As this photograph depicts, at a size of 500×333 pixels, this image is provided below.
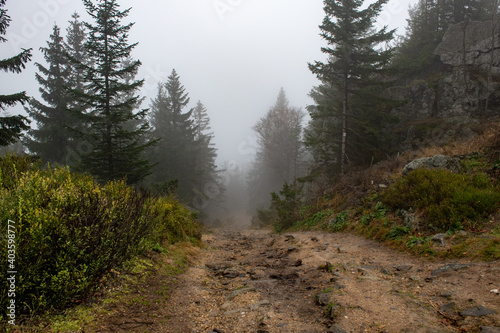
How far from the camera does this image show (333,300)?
358 cm

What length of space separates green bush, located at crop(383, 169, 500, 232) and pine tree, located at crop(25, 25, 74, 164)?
23.4m

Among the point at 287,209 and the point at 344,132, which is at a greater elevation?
the point at 344,132

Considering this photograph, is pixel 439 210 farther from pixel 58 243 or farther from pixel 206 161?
pixel 206 161

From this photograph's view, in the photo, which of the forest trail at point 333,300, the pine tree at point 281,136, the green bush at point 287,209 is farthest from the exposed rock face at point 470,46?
the forest trail at point 333,300

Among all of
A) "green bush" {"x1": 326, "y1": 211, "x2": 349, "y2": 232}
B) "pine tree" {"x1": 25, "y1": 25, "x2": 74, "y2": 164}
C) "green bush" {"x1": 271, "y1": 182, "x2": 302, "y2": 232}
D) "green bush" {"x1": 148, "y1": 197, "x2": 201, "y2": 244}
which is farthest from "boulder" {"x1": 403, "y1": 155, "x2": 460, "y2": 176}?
"pine tree" {"x1": 25, "y1": 25, "x2": 74, "y2": 164}

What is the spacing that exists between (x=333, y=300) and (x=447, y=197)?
16.6 ft

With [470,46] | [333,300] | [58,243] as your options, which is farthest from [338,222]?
[470,46]

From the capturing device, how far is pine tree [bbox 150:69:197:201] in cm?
2489

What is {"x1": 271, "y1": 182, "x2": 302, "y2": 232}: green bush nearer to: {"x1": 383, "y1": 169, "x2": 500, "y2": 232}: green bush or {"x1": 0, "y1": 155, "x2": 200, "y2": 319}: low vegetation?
{"x1": 383, "y1": 169, "x2": 500, "y2": 232}: green bush

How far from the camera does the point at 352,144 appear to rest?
55.3 ft

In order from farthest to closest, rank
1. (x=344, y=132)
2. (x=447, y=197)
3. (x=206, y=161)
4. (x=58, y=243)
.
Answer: (x=206, y=161) → (x=344, y=132) → (x=447, y=197) → (x=58, y=243)

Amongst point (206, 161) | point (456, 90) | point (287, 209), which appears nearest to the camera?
point (287, 209)

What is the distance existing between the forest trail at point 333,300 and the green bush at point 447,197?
4.85 ft

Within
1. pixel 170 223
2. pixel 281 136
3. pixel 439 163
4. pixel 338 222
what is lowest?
pixel 338 222
